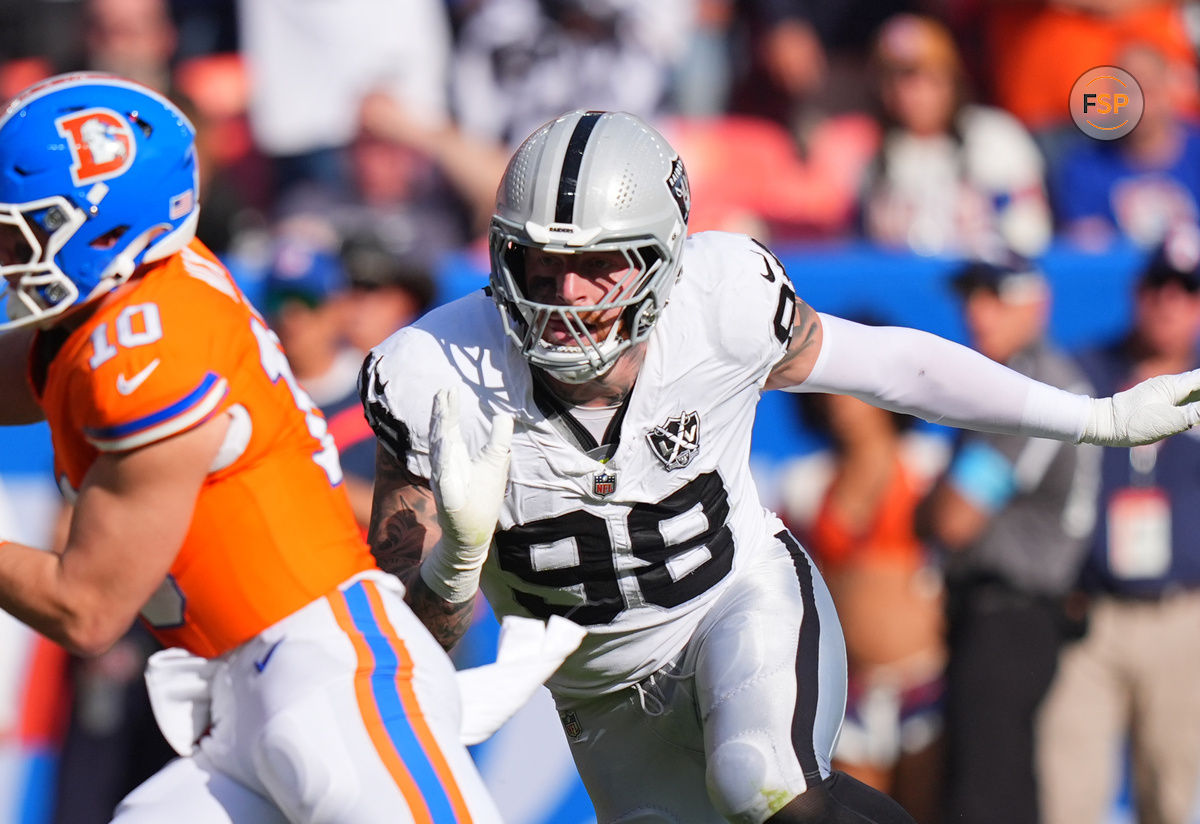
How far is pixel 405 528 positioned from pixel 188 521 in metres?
0.74

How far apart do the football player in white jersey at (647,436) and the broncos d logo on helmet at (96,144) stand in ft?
2.30

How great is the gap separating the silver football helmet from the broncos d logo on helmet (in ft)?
2.55

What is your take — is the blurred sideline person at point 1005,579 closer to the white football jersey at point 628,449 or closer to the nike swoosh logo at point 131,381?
the white football jersey at point 628,449

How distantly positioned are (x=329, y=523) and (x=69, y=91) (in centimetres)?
83

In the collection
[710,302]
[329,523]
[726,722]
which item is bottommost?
[726,722]

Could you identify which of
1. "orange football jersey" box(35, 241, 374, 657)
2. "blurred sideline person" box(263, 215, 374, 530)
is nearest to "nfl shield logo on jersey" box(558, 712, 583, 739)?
"orange football jersey" box(35, 241, 374, 657)

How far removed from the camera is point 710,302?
10.9 ft

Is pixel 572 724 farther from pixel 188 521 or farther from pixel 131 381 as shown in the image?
pixel 131 381

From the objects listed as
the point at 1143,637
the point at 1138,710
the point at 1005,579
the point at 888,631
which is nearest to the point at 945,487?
the point at 1005,579

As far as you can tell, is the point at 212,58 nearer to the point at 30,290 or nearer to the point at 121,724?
the point at 121,724

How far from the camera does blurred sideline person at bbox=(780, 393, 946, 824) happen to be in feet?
16.9

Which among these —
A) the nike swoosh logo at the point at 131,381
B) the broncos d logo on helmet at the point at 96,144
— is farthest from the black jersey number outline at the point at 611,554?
the broncos d logo on helmet at the point at 96,144

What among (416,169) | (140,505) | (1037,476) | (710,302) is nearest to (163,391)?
(140,505)

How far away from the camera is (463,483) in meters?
2.89
